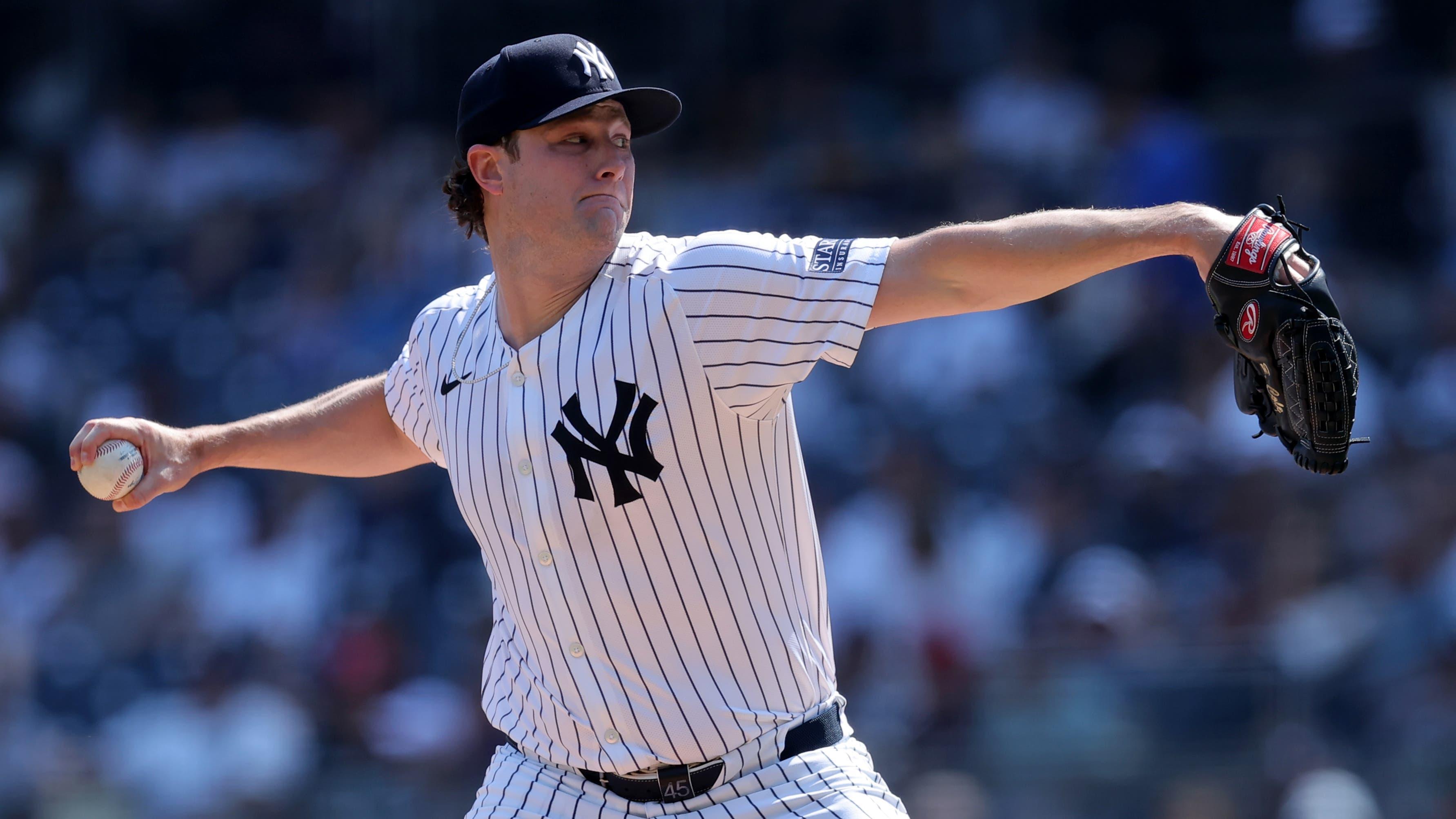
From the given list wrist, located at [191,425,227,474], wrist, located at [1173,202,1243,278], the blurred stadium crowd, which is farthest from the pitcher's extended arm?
the blurred stadium crowd

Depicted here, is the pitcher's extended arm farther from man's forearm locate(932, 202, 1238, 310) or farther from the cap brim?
man's forearm locate(932, 202, 1238, 310)

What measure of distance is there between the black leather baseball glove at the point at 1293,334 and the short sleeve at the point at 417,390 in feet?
5.17

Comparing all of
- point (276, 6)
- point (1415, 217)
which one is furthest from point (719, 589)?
point (276, 6)

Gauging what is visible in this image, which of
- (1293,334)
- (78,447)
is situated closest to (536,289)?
(78,447)

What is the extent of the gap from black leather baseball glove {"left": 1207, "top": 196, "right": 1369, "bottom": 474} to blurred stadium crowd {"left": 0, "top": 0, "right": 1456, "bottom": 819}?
335cm

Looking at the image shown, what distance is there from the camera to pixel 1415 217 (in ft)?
25.4

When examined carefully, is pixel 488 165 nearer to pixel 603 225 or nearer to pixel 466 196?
pixel 466 196

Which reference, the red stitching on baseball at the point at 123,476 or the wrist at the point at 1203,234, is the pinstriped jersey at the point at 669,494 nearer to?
the wrist at the point at 1203,234

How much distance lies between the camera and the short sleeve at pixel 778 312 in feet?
9.16

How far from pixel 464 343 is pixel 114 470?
28.9 inches

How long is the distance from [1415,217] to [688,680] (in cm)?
614

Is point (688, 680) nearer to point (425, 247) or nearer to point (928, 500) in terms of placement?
point (928, 500)

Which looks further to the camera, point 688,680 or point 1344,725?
point 1344,725

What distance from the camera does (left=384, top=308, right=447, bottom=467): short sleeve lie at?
10.7 feet
